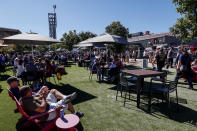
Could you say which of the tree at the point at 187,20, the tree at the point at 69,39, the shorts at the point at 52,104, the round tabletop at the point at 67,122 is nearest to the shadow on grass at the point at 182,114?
the round tabletop at the point at 67,122

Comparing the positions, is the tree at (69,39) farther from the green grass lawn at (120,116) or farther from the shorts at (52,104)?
the shorts at (52,104)

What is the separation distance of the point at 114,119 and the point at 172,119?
4.90ft

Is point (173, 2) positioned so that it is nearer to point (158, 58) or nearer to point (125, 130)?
point (158, 58)

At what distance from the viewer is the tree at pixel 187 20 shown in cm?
1423

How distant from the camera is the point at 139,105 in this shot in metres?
4.41

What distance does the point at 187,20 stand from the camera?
50.7 feet

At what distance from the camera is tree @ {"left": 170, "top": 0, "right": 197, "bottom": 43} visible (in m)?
14.2

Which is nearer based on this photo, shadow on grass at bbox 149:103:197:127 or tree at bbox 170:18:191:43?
shadow on grass at bbox 149:103:197:127

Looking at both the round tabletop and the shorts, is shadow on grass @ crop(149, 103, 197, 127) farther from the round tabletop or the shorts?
the shorts

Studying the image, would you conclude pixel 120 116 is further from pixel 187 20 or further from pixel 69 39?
pixel 69 39

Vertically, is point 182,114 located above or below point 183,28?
below

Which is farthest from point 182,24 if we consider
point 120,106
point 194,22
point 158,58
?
point 120,106

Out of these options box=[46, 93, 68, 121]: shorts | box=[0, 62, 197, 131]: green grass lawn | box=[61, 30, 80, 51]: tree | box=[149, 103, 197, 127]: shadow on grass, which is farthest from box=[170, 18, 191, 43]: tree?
box=[61, 30, 80, 51]: tree

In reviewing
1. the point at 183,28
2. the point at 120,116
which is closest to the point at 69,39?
the point at 183,28
